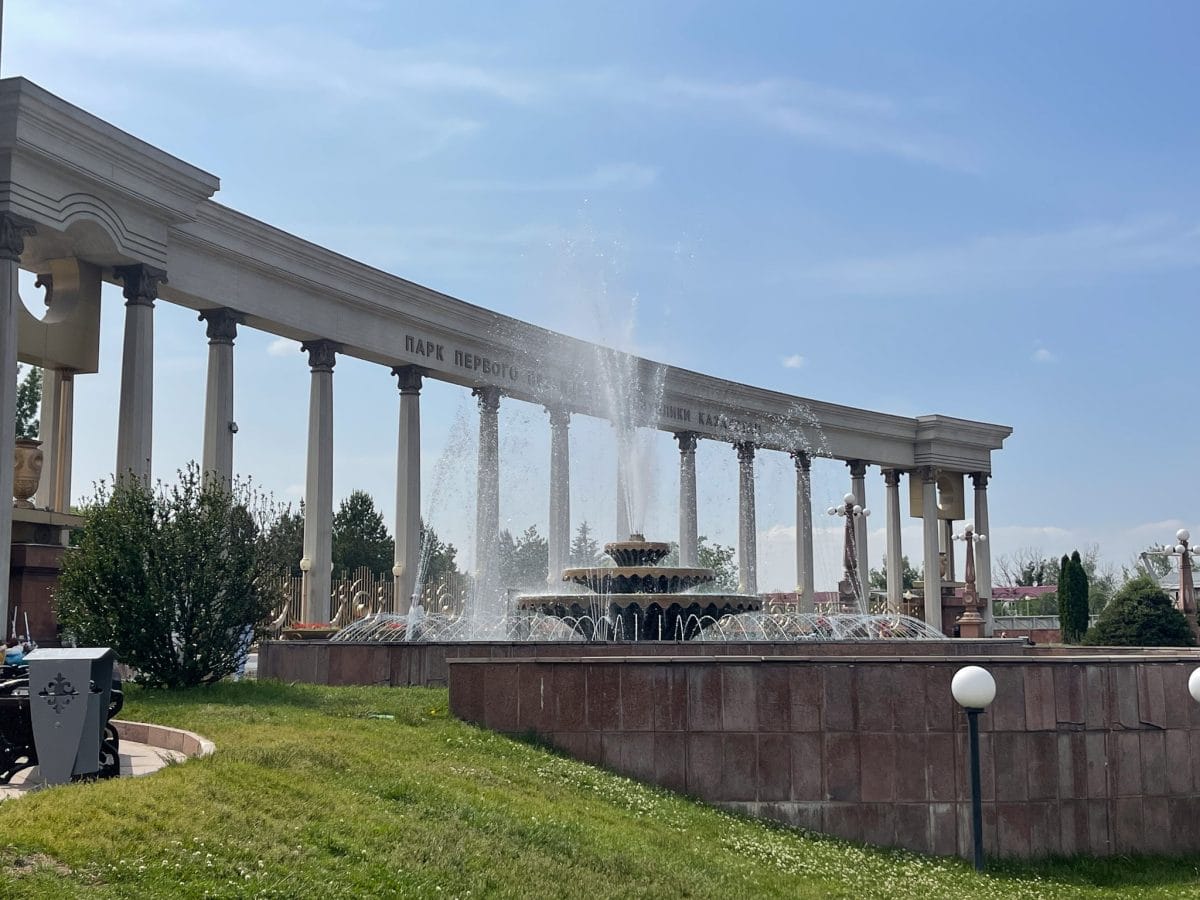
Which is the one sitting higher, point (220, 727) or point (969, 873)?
point (220, 727)

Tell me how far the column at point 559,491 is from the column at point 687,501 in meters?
5.88

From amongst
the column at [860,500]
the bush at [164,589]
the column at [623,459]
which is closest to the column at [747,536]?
the column at [860,500]

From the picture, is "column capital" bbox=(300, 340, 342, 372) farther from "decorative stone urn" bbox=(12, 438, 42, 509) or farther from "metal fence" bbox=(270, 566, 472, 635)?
"decorative stone urn" bbox=(12, 438, 42, 509)

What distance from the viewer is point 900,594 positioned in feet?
180

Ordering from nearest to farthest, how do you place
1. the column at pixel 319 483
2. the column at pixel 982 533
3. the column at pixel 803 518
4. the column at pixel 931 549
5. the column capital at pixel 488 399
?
the column at pixel 319 483
the column capital at pixel 488 399
the column at pixel 803 518
the column at pixel 931 549
the column at pixel 982 533

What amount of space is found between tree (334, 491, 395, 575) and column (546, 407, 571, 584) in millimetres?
22843

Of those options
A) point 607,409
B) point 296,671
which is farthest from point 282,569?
point 607,409

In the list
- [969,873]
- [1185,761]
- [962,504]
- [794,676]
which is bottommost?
[969,873]

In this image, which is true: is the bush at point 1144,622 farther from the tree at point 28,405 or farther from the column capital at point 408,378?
the tree at point 28,405

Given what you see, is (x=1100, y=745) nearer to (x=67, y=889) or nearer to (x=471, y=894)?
(x=471, y=894)

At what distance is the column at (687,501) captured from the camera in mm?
43375

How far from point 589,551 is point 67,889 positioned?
38.7 m

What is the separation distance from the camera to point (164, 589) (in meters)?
15.9

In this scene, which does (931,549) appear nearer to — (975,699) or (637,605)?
(637,605)
